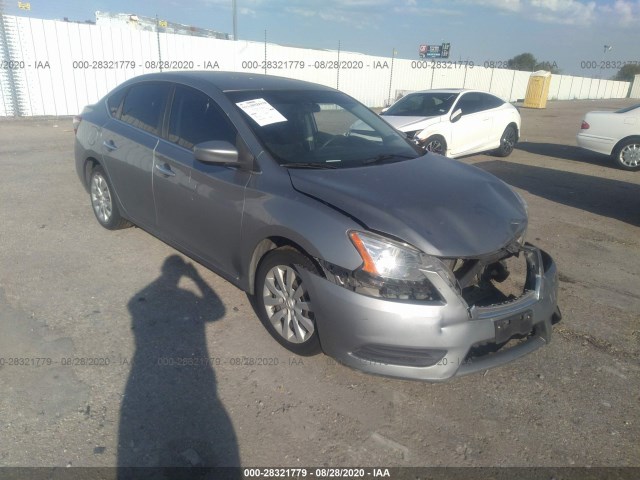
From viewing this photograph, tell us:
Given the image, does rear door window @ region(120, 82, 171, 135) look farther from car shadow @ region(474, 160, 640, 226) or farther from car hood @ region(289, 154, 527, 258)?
car shadow @ region(474, 160, 640, 226)

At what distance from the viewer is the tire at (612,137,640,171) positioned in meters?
9.95

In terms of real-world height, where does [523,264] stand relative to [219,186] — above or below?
below

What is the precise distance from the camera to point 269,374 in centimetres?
310

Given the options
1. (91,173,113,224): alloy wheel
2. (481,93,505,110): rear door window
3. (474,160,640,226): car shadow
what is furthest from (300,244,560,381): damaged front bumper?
(481,93,505,110): rear door window

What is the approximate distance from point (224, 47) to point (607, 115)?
13552 mm

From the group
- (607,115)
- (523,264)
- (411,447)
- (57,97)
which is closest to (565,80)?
(607,115)

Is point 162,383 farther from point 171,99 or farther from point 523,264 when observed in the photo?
point 523,264

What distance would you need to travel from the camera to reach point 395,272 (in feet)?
8.98

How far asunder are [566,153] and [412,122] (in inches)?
218

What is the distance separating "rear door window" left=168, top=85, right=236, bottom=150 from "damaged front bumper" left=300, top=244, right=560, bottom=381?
55.4 inches

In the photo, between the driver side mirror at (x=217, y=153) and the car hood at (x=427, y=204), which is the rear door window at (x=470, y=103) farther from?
Result: the driver side mirror at (x=217, y=153)

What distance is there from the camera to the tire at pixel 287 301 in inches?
120

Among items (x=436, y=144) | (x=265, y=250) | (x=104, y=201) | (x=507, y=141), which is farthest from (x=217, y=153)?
(x=507, y=141)

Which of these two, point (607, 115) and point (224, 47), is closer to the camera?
point (607, 115)
